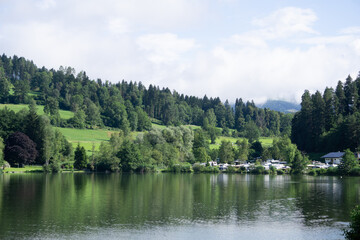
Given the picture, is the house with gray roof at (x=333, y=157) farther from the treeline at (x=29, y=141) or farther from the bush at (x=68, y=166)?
the treeline at (x=29, y=141)

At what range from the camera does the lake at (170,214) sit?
1257 inches

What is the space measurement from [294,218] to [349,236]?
34.0 ft

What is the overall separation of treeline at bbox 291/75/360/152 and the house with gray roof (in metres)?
4.41

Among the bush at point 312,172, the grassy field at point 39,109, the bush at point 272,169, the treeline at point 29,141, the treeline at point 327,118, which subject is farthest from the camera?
the grassy field at point 39,109

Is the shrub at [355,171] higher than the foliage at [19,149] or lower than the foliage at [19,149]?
lower

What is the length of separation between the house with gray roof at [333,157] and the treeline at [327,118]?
4.41 metres

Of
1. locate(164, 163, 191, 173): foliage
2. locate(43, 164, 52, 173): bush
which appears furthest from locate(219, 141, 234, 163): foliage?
locate(43, 164, 52, 173): bush

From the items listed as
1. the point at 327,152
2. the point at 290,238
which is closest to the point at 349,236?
the point at 290,238

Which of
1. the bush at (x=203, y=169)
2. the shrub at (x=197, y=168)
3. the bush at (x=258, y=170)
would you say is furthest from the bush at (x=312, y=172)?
the shrub at (x=197, y=168)

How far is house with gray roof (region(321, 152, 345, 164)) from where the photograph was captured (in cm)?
12099

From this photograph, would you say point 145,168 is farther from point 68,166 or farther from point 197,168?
point 68,166

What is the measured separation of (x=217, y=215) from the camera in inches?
1577

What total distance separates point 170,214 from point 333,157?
9537cm

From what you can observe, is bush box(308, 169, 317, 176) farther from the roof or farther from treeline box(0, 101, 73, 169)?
treeline box(0, 101, 73, 169)
